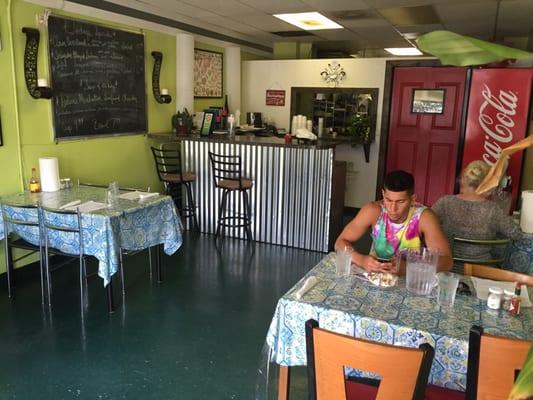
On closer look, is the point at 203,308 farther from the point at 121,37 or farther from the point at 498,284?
the point at 121,37

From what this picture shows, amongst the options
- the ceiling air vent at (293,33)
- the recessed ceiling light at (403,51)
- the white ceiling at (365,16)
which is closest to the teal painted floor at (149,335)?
the white ceiling at (365,16)

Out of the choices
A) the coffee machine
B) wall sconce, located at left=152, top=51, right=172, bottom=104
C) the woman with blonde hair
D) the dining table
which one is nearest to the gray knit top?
the woman with blonde hair

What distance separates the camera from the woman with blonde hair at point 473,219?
301 cm

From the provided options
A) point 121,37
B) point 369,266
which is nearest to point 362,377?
point 369,266

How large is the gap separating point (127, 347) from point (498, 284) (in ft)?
7.62

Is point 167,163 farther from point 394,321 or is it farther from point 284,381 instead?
point 394,321

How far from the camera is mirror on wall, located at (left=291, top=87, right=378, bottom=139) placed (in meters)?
7.05

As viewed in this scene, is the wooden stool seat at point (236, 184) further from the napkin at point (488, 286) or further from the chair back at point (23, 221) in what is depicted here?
the napkin at point (488, 286)

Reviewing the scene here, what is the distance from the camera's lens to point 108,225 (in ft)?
10.8

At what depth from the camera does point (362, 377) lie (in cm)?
180

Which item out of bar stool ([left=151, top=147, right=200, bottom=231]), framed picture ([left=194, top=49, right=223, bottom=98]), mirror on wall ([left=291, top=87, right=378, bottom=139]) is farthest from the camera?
mirror on wall ([left=291, top=87, right=378, bottom=139])

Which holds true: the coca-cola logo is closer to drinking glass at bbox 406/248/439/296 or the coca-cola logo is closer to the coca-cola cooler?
the coca-cola cooler

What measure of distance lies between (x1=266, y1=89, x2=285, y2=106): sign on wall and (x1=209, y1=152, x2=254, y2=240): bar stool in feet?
7.76

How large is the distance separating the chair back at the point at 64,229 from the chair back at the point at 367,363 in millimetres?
2440
